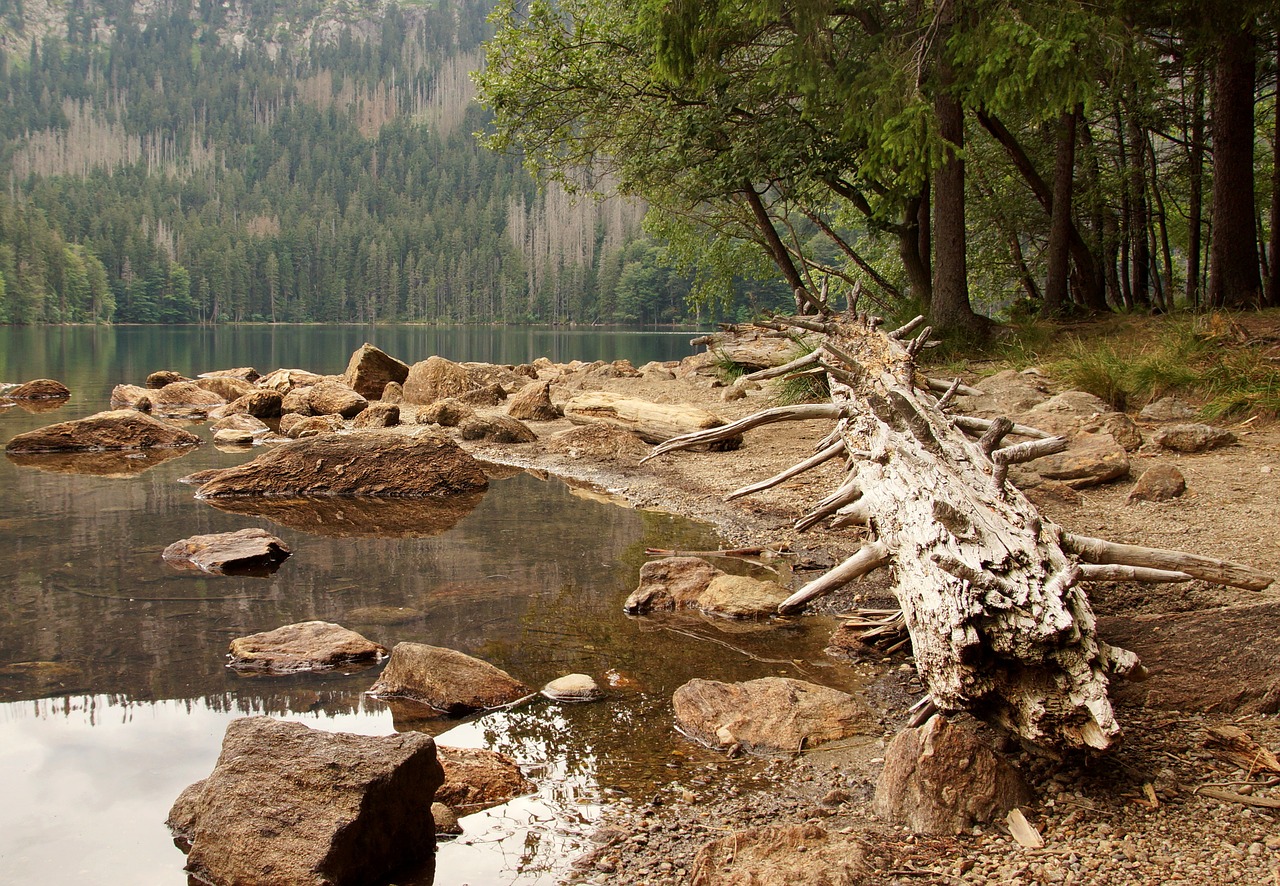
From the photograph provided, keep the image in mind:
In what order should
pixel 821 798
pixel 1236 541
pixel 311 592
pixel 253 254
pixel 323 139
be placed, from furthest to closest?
pixel 323 139 < pixel 253 254 < pixel 311 592 < pixel 1236 541 < pixel 821 798

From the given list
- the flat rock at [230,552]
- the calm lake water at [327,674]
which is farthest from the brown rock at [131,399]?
the flat rock at [230,552]

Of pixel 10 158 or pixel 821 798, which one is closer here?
pixel 821 798

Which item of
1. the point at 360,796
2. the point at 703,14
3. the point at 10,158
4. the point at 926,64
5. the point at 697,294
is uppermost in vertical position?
the point at 10,158

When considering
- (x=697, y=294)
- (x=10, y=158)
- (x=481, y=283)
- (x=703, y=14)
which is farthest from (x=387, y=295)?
(x=703, y=14)

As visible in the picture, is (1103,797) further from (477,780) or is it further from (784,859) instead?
(477,780)

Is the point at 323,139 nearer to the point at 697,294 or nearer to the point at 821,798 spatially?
the point at 697,294

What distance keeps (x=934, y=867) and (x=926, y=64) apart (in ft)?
36.9

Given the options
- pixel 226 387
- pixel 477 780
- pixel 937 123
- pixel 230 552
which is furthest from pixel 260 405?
pixel 477 780

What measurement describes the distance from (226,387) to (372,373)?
393cm

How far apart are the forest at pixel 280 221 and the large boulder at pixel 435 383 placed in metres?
60.2

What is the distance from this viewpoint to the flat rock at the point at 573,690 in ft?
14.2

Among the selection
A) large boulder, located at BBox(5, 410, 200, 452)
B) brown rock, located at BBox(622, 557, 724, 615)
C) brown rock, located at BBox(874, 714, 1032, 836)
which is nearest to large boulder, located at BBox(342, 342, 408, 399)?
large boulder, located at BBox(5, 410, 200, 452)

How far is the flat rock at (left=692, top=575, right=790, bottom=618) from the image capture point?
5.46 meters

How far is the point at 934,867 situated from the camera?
107 inches
